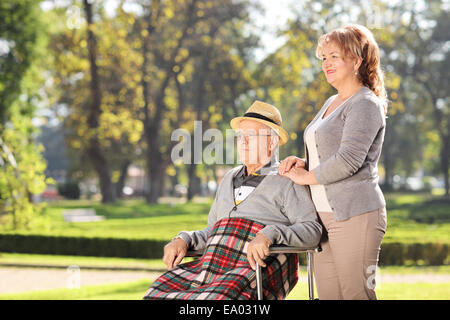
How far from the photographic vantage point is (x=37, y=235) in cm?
1368

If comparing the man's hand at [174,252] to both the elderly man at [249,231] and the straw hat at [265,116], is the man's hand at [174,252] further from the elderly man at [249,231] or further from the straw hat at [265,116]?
the straw hat at [265,116]

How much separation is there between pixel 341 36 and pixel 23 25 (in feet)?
64.0

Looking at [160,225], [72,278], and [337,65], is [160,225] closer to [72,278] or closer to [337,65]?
[72,278]

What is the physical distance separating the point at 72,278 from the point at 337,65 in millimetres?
6643

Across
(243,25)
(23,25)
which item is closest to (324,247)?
(23,25)

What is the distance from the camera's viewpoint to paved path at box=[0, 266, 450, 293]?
9008mm

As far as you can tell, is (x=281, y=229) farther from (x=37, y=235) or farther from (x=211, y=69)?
(x=211, y=69)

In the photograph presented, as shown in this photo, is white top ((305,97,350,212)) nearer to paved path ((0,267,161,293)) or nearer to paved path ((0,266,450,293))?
paved path ((0,267,161,293))

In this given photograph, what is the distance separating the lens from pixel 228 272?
9.82 ft

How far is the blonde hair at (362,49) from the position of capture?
9.37 feet

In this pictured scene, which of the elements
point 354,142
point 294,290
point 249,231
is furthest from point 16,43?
point 354,142

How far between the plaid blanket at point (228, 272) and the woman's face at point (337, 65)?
34.7 inches

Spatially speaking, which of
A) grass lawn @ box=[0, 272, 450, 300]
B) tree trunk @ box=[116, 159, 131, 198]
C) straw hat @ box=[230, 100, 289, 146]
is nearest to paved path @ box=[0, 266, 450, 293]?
grass lawn @ box=[0, 272, 450, 300]
